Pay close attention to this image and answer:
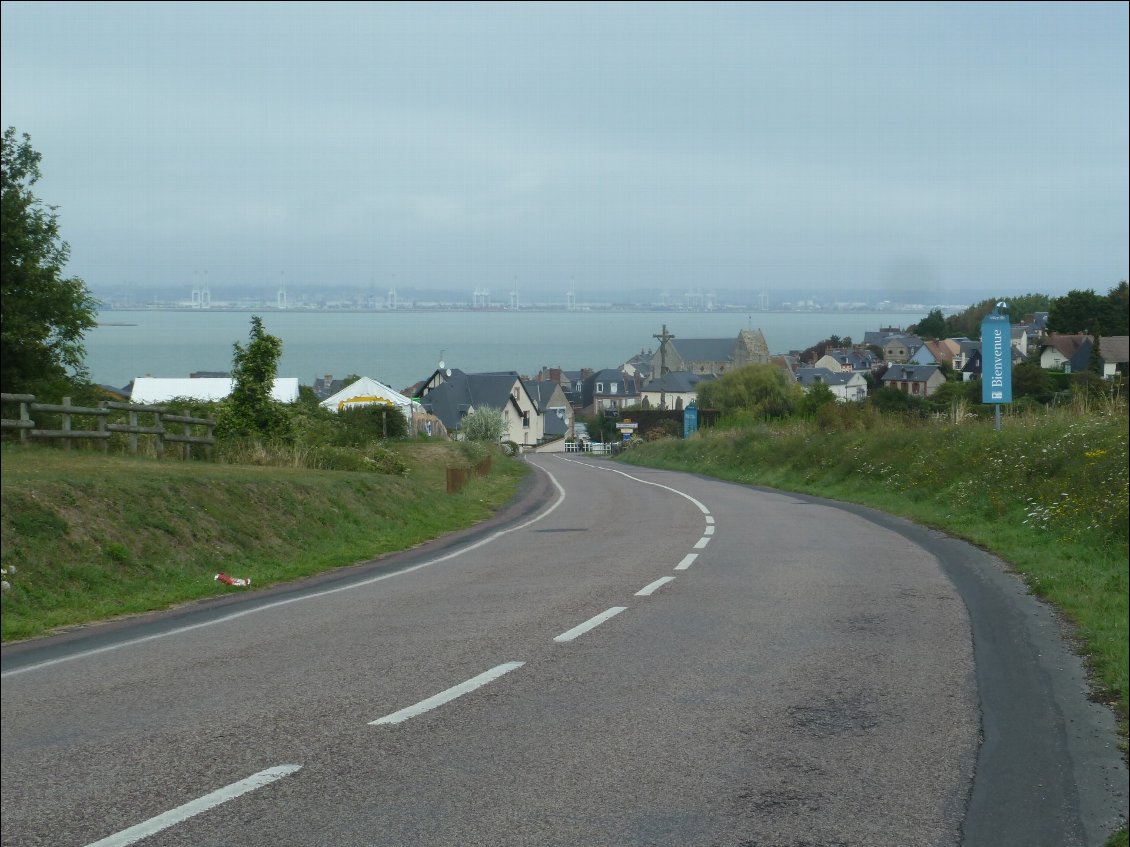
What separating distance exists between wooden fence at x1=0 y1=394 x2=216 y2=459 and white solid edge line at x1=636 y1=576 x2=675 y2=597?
11.0 m

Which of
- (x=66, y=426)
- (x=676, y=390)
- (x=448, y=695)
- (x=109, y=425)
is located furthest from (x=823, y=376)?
(x=448, y=695)

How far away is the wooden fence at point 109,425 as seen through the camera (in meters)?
18.6

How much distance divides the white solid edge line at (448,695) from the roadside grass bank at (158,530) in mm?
2486

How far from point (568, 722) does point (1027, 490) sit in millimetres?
14871

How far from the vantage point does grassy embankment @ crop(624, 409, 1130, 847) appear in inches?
397

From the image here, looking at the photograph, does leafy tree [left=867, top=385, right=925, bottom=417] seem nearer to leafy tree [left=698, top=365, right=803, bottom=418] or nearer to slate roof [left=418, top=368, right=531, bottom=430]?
leafy tree [left=698, top=365, right=803, bottom=418]

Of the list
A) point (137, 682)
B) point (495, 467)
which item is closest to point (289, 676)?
point (137, 682)

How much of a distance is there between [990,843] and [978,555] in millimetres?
11128

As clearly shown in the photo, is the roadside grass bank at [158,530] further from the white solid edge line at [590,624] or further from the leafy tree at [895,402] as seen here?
the leafy tree at [895,402]

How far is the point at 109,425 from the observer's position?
69.6 ft

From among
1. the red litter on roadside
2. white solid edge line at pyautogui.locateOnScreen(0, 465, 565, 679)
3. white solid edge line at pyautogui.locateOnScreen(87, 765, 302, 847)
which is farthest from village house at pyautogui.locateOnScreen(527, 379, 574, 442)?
white solid edge line at pyautogui.locateOnScreen(87, 765, 302, 847)

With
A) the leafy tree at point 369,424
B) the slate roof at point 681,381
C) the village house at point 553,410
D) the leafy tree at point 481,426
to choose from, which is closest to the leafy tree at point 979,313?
the leafy tree at point 369,424

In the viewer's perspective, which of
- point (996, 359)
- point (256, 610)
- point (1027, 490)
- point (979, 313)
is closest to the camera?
point (256, 610)

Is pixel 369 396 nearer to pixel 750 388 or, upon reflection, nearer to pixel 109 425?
pixel 109 425
